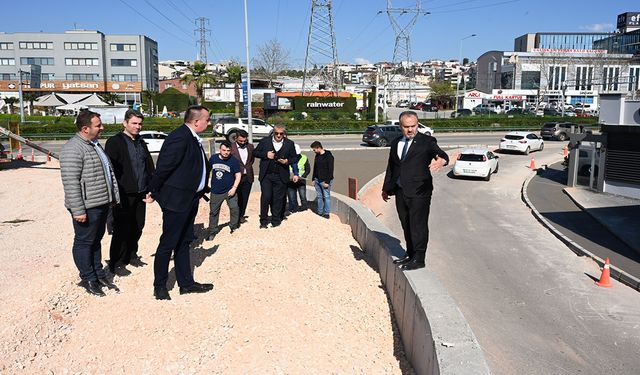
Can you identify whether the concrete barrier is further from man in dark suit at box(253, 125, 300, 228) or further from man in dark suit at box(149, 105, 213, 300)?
man in dark suit at box(253, 125, 300, 228)

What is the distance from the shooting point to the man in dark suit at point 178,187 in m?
5.01

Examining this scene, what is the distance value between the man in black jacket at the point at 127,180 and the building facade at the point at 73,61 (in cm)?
8161

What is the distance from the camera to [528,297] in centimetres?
909

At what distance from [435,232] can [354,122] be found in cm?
3120

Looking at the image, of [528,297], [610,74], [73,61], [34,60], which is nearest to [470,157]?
[528,297]

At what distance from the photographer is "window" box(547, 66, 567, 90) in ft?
287

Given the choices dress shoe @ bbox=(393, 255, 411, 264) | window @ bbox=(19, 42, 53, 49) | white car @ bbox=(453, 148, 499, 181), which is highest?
window @ bbox=(19, 42, 53, 49)

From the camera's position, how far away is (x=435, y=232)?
46.3ft

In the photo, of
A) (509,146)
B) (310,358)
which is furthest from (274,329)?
(509,146)

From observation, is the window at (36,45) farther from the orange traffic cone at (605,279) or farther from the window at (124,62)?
the orange traffic cone at (605,279)

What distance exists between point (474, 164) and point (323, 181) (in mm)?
14474

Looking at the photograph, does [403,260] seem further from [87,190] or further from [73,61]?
[73,61]

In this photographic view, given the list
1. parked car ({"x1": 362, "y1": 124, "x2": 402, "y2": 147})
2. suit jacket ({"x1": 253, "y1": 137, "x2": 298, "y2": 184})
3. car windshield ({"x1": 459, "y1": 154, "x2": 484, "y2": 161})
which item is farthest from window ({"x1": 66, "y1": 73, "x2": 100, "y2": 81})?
suit jacket ({"x1": 253, "y1": 137, "x2": 298, "y2": 184})

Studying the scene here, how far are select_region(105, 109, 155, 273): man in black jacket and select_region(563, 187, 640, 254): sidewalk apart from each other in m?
11.1
